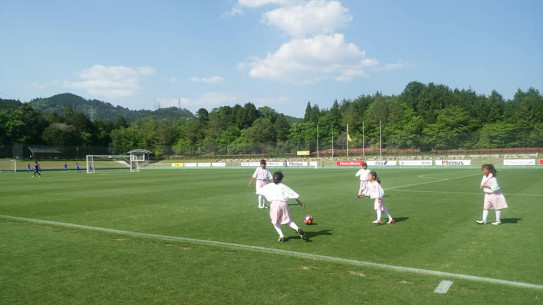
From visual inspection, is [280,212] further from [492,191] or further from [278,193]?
[492,191]

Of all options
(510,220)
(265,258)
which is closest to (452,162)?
(510,220)

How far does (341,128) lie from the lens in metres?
109

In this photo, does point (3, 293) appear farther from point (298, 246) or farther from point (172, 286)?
point (298, 246)

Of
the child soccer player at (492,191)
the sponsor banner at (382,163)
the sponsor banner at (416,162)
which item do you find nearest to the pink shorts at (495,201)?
the child soccer player at (492,191)

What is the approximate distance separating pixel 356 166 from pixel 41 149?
6177 cm

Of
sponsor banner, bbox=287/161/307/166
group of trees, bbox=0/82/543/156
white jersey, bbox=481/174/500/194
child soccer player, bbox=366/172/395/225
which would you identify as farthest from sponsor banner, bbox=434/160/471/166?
child soccer player, bbox=366/172/395/225

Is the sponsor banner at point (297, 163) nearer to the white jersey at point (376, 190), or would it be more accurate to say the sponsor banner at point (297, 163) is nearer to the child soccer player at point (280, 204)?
the white jersey at point (376, 190)

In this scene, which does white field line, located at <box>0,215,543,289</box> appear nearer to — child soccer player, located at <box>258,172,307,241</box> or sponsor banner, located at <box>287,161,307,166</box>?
child soccer player, located at <box>258,172,307,241</box>

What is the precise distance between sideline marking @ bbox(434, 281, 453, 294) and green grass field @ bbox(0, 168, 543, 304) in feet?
0.26

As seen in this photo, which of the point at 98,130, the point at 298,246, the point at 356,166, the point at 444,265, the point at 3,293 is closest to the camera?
the point at 3,293

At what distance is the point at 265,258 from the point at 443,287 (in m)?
3.13

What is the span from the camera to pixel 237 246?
8.29m

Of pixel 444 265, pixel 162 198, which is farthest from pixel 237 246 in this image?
pixel 162 198

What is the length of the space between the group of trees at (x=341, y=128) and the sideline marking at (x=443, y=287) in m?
56.8
